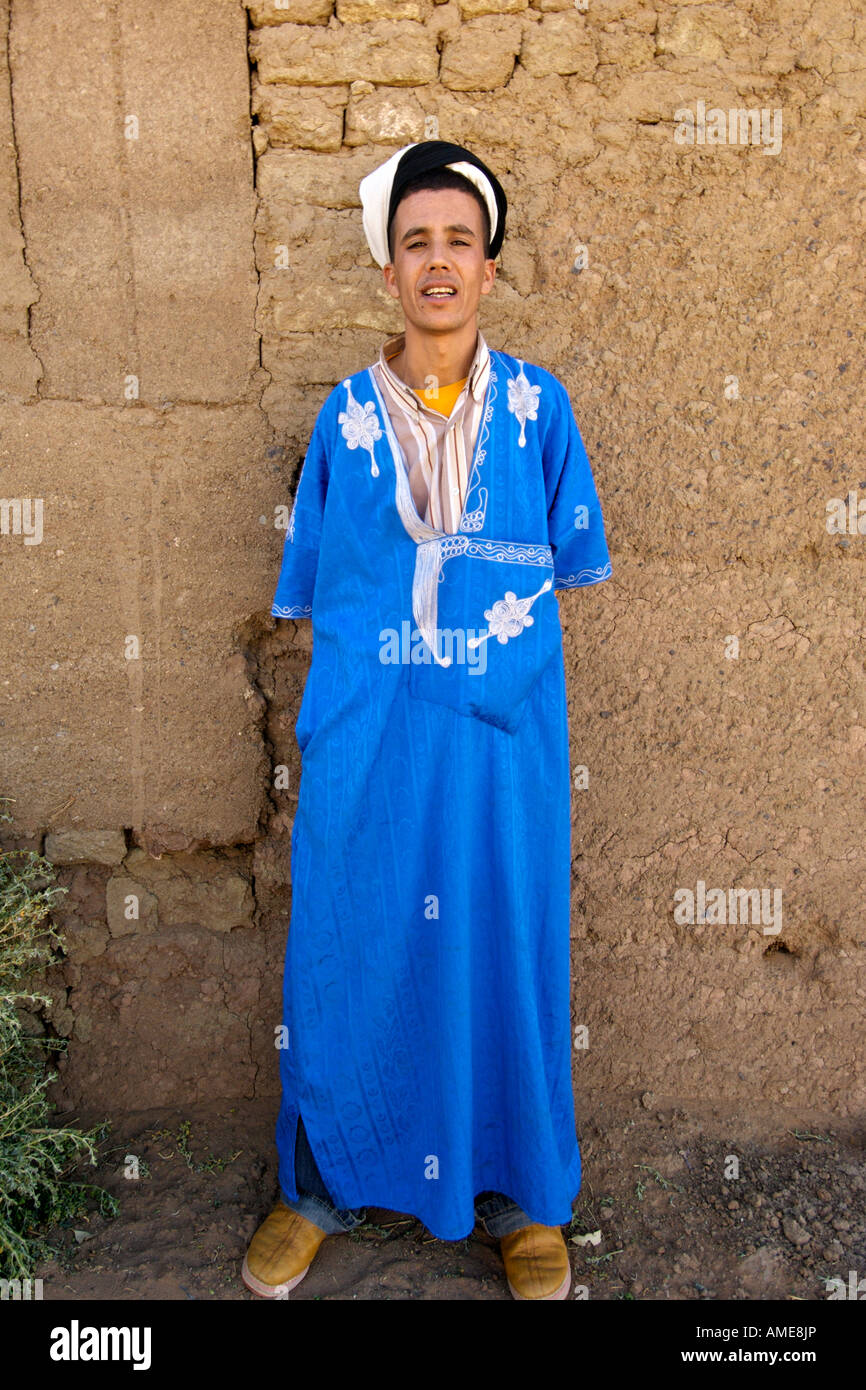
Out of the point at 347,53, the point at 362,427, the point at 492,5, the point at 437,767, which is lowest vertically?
the point at 437,767

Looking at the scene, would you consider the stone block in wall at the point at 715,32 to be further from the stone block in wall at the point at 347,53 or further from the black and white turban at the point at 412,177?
the black and white turban at the point at 412,177

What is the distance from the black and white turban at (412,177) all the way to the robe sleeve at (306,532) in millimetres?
416

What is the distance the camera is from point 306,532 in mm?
2184

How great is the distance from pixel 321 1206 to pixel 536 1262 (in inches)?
19.1

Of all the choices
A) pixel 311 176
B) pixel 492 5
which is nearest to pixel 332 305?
pixel 311 176

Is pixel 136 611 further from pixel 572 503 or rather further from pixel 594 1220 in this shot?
pixel 594 1220

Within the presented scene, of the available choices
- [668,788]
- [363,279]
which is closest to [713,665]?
[668,788]

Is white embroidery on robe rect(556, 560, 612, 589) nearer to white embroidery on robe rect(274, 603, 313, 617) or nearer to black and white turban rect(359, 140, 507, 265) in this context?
white embroidery on robe rect(274, 603, 313, 617)

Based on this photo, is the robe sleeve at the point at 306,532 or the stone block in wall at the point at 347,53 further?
the stone block in wall at the point at 347,53

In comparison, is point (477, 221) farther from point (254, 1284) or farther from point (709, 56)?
point (254, 1284)

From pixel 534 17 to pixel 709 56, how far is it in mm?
436

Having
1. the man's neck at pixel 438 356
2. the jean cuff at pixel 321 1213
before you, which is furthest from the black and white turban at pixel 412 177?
the jean cuff at pixel 321 1213

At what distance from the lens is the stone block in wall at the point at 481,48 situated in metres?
2.39

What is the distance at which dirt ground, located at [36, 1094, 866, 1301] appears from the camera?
220 centimetres
